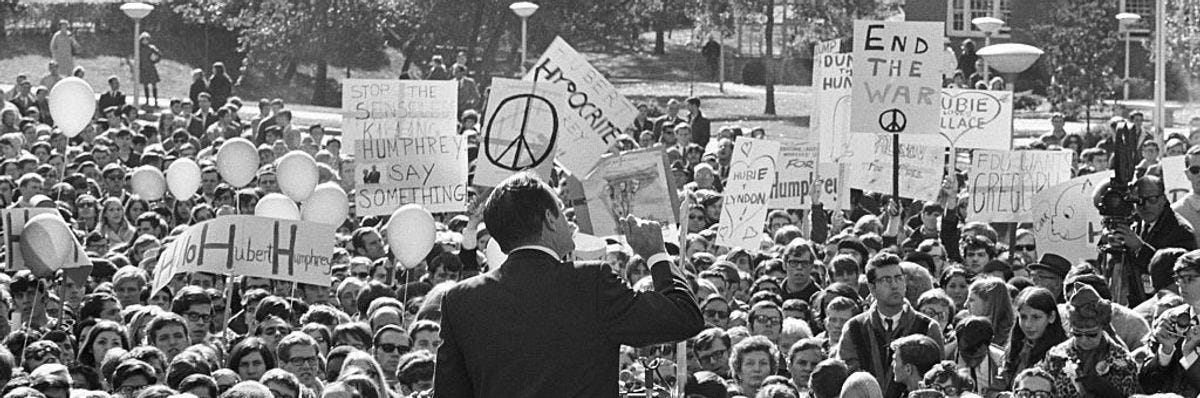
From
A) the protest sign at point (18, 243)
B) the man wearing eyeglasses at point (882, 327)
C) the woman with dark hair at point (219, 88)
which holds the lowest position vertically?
the man wearing eyeglasses at point (882, 327)

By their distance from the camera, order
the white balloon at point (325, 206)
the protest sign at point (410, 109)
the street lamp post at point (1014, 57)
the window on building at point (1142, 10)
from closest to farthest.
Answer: the white balloon at point (325, 206)
the protest sign at point (410, 109)
the street lamp post at point (1014, 57)
the window on building at point (1142, 10)

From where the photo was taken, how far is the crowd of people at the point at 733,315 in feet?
30.6

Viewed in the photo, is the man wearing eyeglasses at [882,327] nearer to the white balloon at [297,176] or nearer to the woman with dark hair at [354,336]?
the woman with dark hair at [354,336]

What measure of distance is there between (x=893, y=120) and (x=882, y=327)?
507cm

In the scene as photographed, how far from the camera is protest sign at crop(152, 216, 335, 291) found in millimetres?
13039

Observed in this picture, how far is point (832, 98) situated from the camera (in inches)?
749

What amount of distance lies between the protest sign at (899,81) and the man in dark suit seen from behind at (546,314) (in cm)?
950

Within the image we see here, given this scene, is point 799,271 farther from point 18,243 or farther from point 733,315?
point 18,243

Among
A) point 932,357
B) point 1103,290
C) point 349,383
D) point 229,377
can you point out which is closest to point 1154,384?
point 932,357

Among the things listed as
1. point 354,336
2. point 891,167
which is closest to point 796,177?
point 891,167

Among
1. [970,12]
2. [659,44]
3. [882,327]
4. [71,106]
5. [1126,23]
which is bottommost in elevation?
[882,327]

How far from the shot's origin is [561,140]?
1517cm

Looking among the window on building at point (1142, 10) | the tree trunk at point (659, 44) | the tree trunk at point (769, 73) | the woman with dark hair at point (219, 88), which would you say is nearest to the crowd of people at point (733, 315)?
the woman with dark hair at point (219, 88)

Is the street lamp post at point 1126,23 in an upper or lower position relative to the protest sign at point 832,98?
upper
